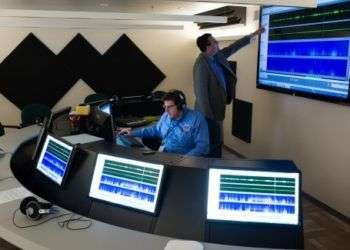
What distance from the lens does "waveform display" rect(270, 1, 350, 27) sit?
3.33 meters

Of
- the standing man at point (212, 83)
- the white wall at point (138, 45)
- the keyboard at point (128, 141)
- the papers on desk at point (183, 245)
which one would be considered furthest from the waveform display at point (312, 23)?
the white wall at point (138, 45)

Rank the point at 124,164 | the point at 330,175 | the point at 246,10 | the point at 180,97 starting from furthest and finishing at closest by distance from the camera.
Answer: the point at 246,10 < the point at 330,175 < the point at 180,97 < the point at 124,164

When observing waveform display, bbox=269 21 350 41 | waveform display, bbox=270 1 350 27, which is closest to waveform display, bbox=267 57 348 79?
waveform display, bbox=269 21 350 41

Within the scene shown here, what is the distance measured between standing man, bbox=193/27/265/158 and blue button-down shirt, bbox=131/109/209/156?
0.98 m

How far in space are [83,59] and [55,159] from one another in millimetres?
4144

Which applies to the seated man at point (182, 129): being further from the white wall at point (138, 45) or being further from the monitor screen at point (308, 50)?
the white wall at point (138, 45)

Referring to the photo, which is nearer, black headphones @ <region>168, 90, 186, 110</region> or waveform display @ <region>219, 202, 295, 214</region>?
waveform display @ <region>219, 202, 295, 214</region>

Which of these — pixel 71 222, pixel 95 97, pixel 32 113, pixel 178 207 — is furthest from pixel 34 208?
pixel 95 97

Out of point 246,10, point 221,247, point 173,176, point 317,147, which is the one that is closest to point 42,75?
point 246,10

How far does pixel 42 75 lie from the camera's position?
6352 mm

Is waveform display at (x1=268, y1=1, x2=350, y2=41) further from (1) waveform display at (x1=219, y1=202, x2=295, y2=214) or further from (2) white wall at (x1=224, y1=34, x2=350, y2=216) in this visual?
(1) waveform display at (x1=219, y1=202, x2=295, y2=214)

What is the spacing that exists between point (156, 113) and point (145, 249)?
3.64 meters

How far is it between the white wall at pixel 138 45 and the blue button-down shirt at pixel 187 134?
350cm

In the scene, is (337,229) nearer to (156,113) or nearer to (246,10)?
(156,113)
